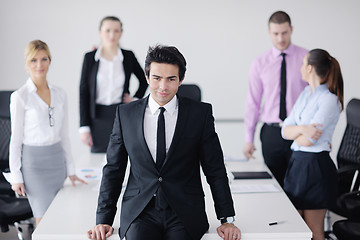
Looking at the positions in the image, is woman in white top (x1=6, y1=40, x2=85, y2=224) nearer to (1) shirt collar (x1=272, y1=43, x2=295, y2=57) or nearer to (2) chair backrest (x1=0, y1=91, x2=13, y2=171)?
(2) chair backrest (x1=0, y1=91, x2=13, y2=171)

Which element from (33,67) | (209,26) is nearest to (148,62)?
(33,67)

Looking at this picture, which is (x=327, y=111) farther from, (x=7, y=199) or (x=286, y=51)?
(x=7, y=199)

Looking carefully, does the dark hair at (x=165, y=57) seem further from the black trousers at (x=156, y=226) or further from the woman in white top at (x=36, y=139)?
the woman in white top at (x=36, y=139)

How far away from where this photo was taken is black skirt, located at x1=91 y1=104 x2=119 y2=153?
3527mm

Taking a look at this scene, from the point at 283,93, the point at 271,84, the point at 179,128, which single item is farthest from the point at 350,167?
the point at 179,128

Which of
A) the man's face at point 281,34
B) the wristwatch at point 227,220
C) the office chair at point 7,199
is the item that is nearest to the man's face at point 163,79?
the wristwatch at point 227,220

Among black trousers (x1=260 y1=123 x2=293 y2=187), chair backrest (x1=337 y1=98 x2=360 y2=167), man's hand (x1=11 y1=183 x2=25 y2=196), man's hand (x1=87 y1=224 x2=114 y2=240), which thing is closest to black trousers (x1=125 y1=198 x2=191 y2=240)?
man's hand (x1=87 y1=224 x2=114 y2=240)

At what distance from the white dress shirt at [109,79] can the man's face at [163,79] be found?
164cm

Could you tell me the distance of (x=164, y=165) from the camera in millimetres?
1986

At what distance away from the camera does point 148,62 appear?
6.53 feet

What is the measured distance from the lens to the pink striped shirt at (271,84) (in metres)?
3.43

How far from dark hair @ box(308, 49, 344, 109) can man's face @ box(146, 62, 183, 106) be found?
47.6 inches

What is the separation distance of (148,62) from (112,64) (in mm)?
1624

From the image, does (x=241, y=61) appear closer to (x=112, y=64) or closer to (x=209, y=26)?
(x=209, y=26)
